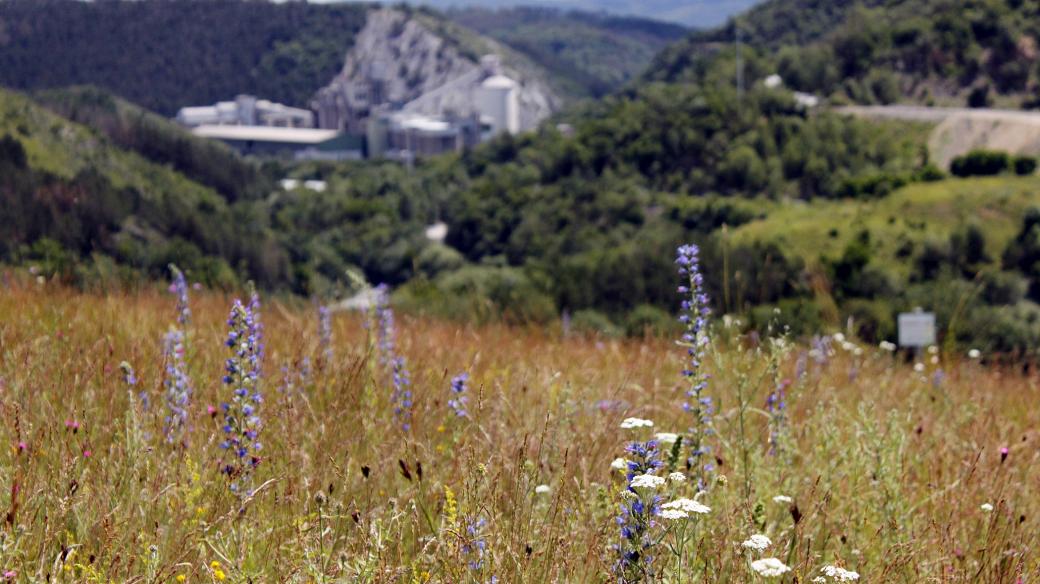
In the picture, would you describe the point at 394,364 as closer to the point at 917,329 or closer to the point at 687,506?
the point at 687,506

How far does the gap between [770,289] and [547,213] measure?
153 feet

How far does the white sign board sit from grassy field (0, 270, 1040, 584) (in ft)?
10.1

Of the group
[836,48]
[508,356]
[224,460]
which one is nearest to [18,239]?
[508,356]

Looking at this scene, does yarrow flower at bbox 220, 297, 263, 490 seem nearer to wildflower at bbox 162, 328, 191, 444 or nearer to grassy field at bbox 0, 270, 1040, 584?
grassy field at bbox 0, 270, 1040, 584

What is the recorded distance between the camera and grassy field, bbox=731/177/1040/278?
57.6 m

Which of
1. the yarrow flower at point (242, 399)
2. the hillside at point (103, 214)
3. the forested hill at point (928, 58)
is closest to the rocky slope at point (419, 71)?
the forested hill at point (928, 58)

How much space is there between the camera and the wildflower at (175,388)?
11.3 ft

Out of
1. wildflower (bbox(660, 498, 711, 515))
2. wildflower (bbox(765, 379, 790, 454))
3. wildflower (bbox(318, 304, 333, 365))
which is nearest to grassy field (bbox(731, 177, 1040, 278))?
wildflower (bbox(318, 304, 333, 365))

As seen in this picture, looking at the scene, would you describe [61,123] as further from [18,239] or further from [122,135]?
[18,239]

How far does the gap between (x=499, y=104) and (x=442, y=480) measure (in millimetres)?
153908

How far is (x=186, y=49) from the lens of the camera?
4510 inches

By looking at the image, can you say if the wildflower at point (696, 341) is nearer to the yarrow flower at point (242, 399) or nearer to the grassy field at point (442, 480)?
the grassy field at point (442, 480)

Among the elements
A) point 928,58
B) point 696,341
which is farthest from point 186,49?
point 696,341

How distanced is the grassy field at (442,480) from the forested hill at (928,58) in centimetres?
8792
